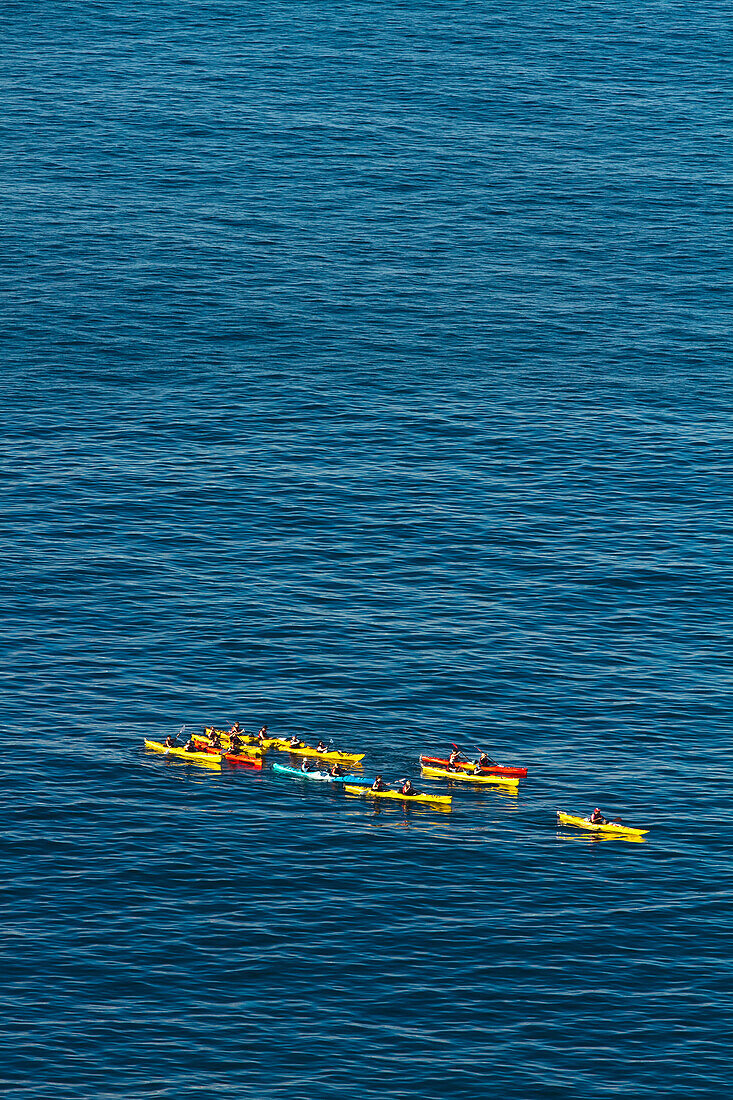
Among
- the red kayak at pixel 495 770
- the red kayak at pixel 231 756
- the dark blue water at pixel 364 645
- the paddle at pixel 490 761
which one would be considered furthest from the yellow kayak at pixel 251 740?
the paddle at pixel 490 761

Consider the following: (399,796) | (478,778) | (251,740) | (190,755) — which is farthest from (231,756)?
(478,778)

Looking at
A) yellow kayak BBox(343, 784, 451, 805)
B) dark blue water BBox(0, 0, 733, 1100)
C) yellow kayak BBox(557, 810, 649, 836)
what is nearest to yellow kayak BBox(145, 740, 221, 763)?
dark blue water BBox(0, 0, 733, 1100)

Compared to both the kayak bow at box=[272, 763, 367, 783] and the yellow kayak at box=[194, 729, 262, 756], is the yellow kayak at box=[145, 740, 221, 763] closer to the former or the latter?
the yellow kayak at box=[194, 729, 262, 756]

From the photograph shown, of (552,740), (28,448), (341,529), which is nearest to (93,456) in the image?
(28,448)

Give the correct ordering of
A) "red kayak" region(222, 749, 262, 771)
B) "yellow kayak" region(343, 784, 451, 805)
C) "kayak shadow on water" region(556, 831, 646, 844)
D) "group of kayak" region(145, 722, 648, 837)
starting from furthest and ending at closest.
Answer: "red kayak" region(222, 749, 262, 771)
"group of kayak" region(145, 722, 648, 837)
"yellow kayak" region(343, 784, 451, 805)
"kayak shadow on water" region(556, 831, 646, 844)

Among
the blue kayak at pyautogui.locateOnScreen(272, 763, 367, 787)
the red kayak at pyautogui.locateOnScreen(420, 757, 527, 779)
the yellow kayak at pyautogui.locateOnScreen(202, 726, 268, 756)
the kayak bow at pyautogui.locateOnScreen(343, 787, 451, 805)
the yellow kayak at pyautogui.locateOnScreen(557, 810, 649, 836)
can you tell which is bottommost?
the yellow kayak at pyautogui.locateOnScreen(557, 810, 649, 836)

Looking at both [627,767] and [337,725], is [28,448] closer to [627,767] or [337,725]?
[337,725]

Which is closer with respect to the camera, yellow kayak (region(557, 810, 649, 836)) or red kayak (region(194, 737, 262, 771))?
yellow kayak (region(557, 810, 649, 836))
